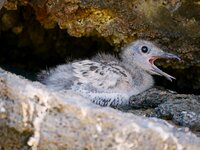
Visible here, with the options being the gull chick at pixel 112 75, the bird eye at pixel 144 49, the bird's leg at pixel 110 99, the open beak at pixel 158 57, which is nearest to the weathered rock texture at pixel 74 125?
the gull chick at pixel 112 75

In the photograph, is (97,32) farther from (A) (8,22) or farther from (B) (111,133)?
(B) (111,133)

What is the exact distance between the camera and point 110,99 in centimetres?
416

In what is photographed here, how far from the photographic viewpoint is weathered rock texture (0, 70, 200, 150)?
9.65ft

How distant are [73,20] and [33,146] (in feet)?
4.51

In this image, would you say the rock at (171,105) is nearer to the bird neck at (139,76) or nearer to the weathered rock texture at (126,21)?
the bird neck at (139,76)

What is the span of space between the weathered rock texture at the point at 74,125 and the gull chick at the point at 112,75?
898 mm

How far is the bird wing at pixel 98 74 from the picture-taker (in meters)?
4.16

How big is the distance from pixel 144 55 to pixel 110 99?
2.07 feet

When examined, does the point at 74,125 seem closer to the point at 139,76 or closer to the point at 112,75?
the point at 112,75

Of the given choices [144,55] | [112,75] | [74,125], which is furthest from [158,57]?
[74,125]

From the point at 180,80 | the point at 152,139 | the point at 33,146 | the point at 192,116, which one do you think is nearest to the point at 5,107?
the point at 33,146

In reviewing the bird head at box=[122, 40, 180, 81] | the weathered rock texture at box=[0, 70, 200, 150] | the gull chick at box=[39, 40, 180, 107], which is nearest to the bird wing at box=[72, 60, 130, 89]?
the gull chick at box=[39, 40, 180, 107]

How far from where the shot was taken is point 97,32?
14.6ft

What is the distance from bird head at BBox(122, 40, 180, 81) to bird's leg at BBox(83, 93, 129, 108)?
0.45 metres
